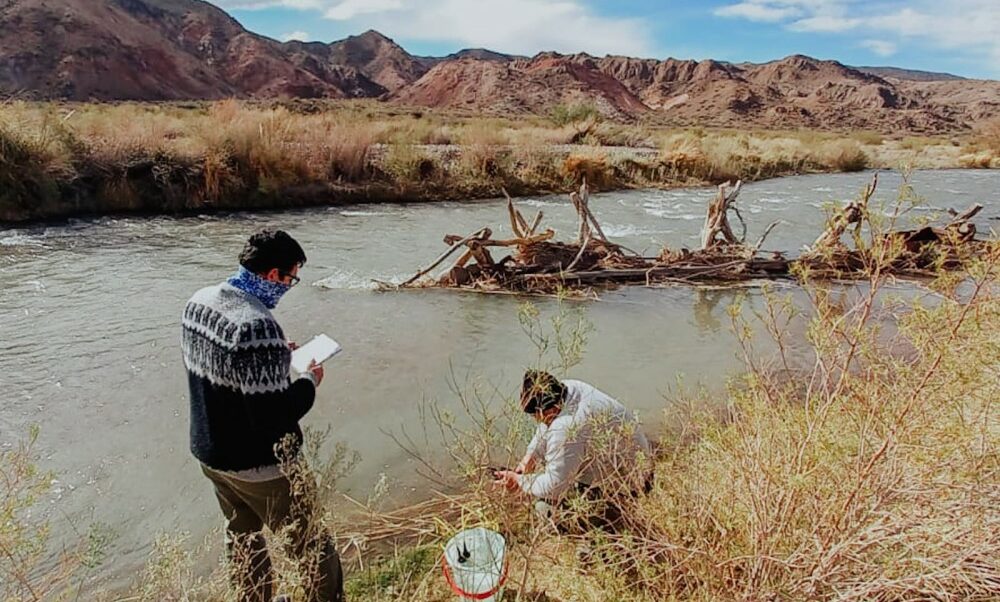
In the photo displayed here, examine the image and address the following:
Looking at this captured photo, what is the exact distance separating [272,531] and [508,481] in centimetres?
121

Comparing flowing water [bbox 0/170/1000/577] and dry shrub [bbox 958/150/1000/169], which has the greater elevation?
dry shrub [bbox 958/150/1000/169]

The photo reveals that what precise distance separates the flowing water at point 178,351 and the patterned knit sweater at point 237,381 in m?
1.76

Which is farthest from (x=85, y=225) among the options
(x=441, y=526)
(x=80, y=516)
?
(x=441, y=526)

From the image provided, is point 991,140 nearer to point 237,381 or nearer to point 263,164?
point 263,164

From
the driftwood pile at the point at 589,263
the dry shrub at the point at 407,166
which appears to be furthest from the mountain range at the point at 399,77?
the driftwood pile at the point at 589,263

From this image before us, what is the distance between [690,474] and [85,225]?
13564 mm

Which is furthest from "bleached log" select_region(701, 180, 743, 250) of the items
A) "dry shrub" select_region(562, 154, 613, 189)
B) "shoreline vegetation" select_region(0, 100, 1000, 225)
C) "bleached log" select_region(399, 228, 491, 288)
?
"dry shrub" select_region(562, 154, 613, 189)

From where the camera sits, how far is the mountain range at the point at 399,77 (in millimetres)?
50156

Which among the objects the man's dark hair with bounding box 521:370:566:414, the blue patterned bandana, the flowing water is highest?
the blue patterned bandana

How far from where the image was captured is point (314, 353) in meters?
3.07

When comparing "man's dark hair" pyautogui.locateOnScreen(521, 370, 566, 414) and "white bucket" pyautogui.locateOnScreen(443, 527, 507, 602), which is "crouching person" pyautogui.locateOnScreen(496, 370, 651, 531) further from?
"white bucket" pyautogui.locateOnScreen(443, 527, 507, 602)

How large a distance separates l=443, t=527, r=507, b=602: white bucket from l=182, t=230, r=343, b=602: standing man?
1.94 ft

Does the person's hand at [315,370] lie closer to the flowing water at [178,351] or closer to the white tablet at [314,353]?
the white tablet at [314,353]

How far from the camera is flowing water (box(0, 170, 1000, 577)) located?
464 cm
